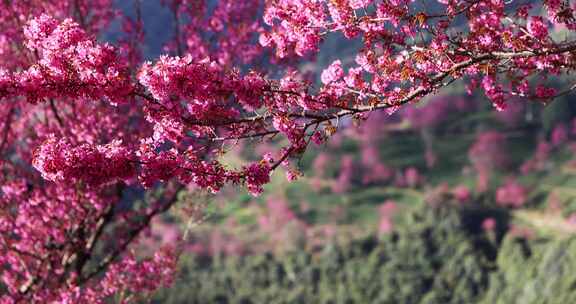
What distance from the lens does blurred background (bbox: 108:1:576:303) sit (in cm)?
4306

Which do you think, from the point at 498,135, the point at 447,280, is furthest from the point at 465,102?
the point at 447,280

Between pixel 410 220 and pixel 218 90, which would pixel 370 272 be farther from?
pixel 218 90

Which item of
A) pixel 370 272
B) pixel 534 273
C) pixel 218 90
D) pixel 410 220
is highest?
pixel 410 220

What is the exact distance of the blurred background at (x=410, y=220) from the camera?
4306 centimetres

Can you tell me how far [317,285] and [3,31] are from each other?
3906 centimetres

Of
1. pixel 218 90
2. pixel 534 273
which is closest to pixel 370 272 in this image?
pixel 534 273

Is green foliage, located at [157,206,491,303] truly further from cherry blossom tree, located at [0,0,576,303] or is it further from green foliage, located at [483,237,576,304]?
cherry blossom tree, located at [0,0,576,303]

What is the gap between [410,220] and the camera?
48.9 meters

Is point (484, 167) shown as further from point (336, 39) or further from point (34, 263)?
point (34, 263)

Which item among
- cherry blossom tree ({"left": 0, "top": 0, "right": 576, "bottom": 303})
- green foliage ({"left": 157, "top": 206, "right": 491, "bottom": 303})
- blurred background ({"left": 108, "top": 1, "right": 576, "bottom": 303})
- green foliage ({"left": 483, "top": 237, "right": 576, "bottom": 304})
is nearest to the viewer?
cherry blossom tree ({"left": 0, "top": 0, "right": 576, "bottom": 303})

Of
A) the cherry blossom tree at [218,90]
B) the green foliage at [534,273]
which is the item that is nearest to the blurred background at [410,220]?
the green foliage at [534,273]

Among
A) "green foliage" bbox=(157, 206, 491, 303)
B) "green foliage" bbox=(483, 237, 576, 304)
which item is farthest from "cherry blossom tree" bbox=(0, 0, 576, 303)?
"green foliage" bbox=(157, 206, 491, 303)

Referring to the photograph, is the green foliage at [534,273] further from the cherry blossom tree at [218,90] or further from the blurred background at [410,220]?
the cherry blossom tree at [218,90]

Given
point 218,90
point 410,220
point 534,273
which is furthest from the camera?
point 410,220
